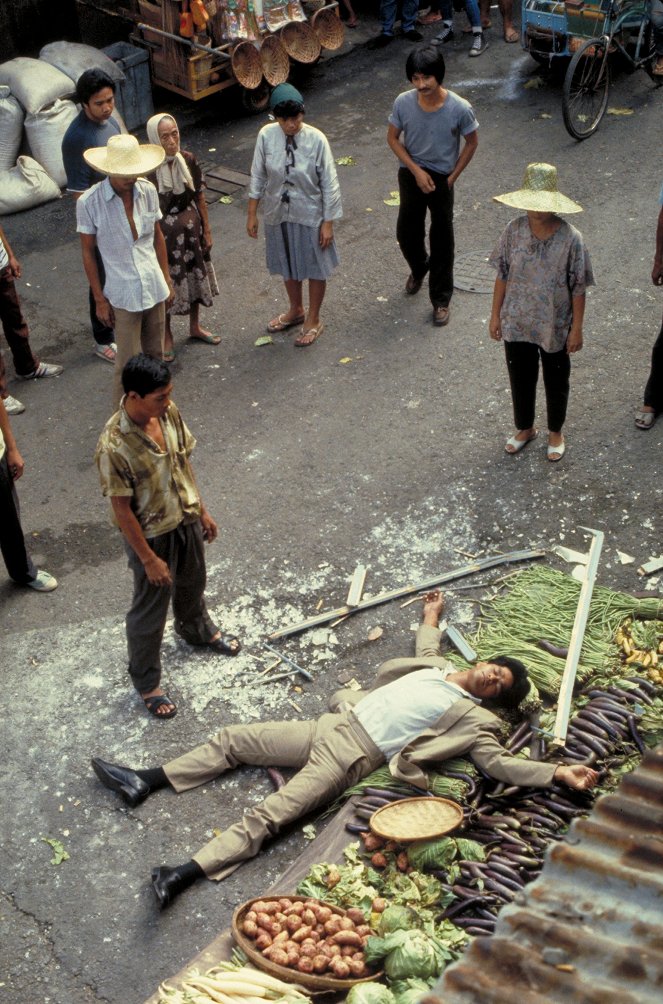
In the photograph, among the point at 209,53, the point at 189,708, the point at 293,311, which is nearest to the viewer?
the point at 189,708

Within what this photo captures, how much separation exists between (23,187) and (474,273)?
4.52 metres

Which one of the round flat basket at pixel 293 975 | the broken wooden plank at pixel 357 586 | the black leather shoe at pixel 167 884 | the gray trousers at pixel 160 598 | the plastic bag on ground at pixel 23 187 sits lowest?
the black leather shoe at pixel 167 884

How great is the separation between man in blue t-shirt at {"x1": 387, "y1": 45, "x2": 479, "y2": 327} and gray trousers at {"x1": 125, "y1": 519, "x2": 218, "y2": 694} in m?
3.83

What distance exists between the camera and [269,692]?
20.0ft

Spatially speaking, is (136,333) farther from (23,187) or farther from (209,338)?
(23,187)

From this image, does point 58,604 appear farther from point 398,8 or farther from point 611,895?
point 398,8

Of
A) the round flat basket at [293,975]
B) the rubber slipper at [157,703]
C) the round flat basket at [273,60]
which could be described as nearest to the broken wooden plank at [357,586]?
the rubber slipper at [157,703]

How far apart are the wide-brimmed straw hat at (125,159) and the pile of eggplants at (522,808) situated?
13.5 feet

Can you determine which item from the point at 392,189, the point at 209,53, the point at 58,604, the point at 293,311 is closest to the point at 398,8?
the point at 209,53

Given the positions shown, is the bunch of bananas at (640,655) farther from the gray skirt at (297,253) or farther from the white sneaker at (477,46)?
the white sneaker at (477,46)

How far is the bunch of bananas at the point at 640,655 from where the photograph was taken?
5789mm

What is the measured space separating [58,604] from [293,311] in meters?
3.40

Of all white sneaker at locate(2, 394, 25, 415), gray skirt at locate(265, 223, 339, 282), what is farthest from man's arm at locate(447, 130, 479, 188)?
white sneaker at locate(2, 394, 25, 415)

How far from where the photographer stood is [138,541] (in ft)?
17.6
